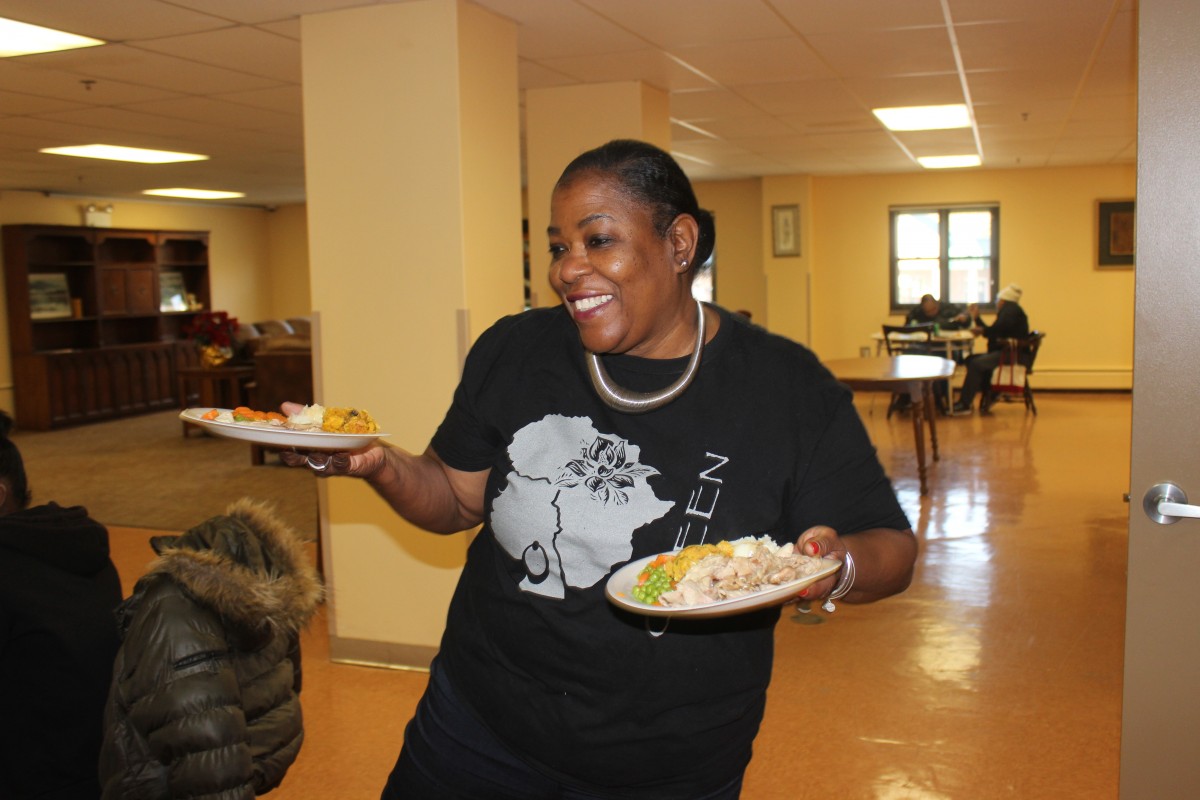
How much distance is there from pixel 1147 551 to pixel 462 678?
116cm

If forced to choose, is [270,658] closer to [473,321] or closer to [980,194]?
[473,321]

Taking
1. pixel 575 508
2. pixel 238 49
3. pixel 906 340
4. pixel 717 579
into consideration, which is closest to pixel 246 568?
pixel 575 508

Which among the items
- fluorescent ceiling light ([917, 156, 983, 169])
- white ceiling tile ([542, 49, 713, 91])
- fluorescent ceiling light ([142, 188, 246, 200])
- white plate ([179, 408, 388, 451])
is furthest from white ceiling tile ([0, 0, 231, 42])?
fluorescent ceiling light ([917, 156, 983, 169])

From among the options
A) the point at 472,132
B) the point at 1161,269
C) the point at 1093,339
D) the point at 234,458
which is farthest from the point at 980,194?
the point at 1161,269

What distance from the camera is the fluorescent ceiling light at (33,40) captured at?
425 centimetres

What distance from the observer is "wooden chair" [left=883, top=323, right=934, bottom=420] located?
10297mm

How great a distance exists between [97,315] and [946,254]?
9.96 metres

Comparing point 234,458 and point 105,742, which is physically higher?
point 105,742

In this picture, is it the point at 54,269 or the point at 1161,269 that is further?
the point at 54,269

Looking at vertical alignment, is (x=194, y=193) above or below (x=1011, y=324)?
above

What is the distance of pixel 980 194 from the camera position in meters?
12.5

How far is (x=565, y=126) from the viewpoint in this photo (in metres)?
5.73

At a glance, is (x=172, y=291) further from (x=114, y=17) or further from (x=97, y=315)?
(x=114, y=17)

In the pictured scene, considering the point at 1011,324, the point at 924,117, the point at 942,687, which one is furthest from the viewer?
the point at 1011,324
